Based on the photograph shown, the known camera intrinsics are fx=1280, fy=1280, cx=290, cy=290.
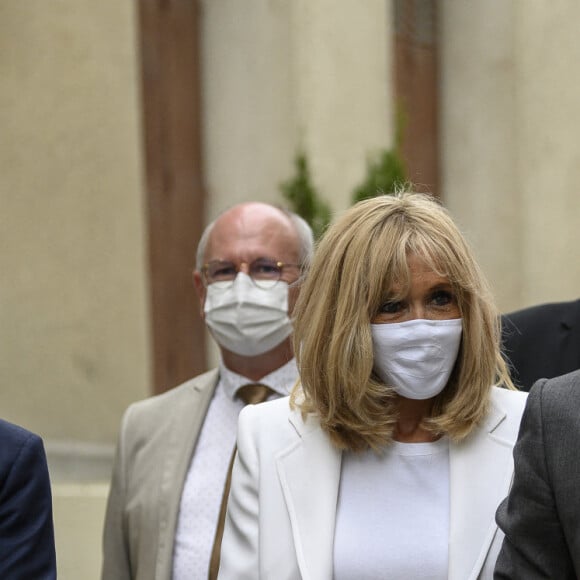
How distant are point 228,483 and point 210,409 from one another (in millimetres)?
380

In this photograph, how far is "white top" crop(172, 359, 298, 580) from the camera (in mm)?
3709

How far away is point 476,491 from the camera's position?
115 inches

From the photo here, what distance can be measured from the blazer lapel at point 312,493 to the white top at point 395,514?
0.11 ft

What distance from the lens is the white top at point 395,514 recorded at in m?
2.86

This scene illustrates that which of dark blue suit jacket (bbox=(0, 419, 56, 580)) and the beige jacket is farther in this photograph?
the beige jacket

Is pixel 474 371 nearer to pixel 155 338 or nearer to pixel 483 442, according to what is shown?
pixel 483 442

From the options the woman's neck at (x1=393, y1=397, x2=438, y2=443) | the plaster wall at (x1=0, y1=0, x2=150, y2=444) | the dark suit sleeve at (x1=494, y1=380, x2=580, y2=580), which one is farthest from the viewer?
the plaster wall at (x1=0, y1=0, x2=150, y2=444)

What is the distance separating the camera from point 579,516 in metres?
2.28

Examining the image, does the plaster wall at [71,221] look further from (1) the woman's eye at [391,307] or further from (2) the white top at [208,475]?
(1) the woman's eye at [391,307]

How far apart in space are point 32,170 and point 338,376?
4086 mm

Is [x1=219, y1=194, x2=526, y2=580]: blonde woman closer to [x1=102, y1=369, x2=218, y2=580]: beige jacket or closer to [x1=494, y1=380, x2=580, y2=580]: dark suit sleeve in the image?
[x1=494, y1=380, x2=580, y2=580]: dark suit sleeve

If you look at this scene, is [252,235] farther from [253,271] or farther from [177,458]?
[177,458]

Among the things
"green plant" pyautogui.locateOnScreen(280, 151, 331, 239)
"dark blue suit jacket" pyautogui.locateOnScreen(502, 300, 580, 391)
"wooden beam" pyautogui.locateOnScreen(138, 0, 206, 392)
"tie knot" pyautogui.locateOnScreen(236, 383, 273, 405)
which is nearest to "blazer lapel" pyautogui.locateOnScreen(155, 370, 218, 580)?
"tie knot" pyautogui.locateOnScreen(236, 383, 273, 405)

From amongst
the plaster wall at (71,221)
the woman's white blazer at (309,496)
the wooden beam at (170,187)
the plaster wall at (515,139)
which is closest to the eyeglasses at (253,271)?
the woman's white blazer at (309,496)
